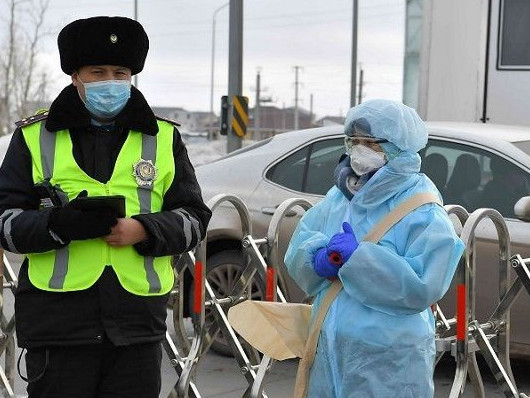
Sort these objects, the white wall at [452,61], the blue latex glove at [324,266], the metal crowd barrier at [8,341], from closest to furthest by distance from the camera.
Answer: the blue latex glove at [324,266] < the metal crowd barrier at [8,341] < the white wall at [452,61]

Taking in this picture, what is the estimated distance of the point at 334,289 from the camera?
3553 mm

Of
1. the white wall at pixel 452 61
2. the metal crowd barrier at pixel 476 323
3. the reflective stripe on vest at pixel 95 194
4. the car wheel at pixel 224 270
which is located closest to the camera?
the reflective stripe on vest at pixel 95 194

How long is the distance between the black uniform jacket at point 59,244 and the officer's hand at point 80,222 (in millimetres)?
49

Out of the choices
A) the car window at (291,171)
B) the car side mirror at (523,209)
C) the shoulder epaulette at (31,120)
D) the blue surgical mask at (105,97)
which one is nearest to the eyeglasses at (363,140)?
the blue surgical mask at (105,97)

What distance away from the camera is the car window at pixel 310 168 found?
7.09 m

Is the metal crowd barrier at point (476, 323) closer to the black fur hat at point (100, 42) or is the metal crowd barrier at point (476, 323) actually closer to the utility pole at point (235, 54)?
the black fur hat at point (100, 42)

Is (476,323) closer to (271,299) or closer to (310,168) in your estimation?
(271,299)

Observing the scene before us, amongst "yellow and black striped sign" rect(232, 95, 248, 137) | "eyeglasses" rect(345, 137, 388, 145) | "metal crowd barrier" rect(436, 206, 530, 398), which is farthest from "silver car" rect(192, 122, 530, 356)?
"yellow and black striped sign" rect(232, 95, 248, 137)

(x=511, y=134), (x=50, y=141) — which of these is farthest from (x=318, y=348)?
(x=511, y=134)

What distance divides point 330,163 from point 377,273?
3.75m

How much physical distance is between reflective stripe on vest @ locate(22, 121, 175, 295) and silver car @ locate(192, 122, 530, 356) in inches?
101

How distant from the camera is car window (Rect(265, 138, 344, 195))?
7.09m

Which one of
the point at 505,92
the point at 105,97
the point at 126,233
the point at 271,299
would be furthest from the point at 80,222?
the point at 505,92

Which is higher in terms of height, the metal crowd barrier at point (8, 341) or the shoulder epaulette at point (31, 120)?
the shoulder epaulette at point (31, 120)
